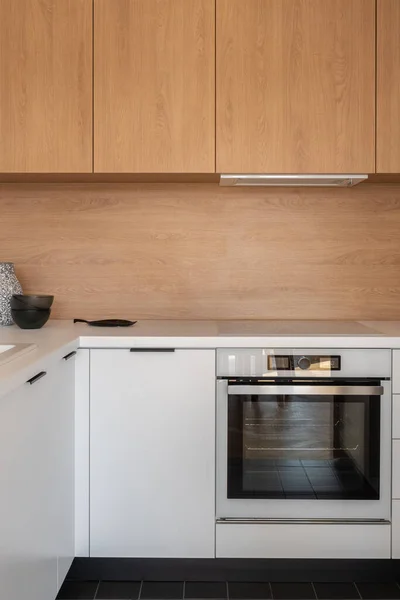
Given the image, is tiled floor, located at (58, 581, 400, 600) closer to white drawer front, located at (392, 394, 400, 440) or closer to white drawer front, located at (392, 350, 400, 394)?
white drawer front, located at (392, 394, 400, 440)

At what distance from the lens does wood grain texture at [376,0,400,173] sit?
227 centimetres

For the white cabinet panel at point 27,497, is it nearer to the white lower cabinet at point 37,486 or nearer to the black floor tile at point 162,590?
the white lower cabinet at point 37,486

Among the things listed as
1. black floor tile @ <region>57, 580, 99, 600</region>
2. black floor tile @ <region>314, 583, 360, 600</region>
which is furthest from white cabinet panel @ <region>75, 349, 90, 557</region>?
black floor tile @ <region>314, 583, 360, 600</region>

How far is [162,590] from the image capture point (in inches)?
83.1

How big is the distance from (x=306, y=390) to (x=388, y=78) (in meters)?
1.27

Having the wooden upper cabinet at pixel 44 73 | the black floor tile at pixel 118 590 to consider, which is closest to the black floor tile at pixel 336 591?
the black floor tile at pixel 118 590

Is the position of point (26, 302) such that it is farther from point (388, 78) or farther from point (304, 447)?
point (388, 78)

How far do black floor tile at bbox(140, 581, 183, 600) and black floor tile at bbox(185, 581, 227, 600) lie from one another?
3 centimetres

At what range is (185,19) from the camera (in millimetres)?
2275

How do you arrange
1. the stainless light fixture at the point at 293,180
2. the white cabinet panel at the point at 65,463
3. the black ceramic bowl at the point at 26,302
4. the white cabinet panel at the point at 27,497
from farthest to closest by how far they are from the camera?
1. the stainless light fixture at the point at 293,180
2. the black ceramic bowl at the point at 26,302
3. the white cabinet panel at the point at 65,463
4. the white cabinet panel at the point at 27,497

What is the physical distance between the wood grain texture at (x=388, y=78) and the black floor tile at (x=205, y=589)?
1.78 metres

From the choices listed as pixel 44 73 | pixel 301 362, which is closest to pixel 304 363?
pixel 301 362

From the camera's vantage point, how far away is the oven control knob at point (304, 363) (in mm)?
2098

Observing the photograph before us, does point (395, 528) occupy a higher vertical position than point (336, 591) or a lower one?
higher
